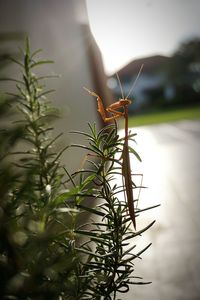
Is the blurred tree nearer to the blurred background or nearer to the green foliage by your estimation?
the blurred background

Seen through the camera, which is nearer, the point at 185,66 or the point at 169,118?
the point at 169,118

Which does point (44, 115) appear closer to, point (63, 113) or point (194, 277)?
point (63, 113)

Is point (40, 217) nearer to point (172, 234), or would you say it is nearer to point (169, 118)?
point (172, 234)

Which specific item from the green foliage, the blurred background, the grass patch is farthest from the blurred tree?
the green foliage

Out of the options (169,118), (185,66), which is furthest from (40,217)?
(185,66)

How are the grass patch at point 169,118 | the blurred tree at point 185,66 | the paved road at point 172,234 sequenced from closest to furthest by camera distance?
the paved road at point 172,234 < the grass patch at point 169,118 < the blurred tree at point 185,66

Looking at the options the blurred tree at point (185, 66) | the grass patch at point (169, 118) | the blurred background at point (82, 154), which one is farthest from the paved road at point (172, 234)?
the blurred tree at point (185, 66)

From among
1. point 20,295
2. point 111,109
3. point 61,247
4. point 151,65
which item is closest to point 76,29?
point 111,109

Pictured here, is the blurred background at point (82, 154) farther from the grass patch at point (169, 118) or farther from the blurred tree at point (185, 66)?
the blurred tree at point (185, 66)
